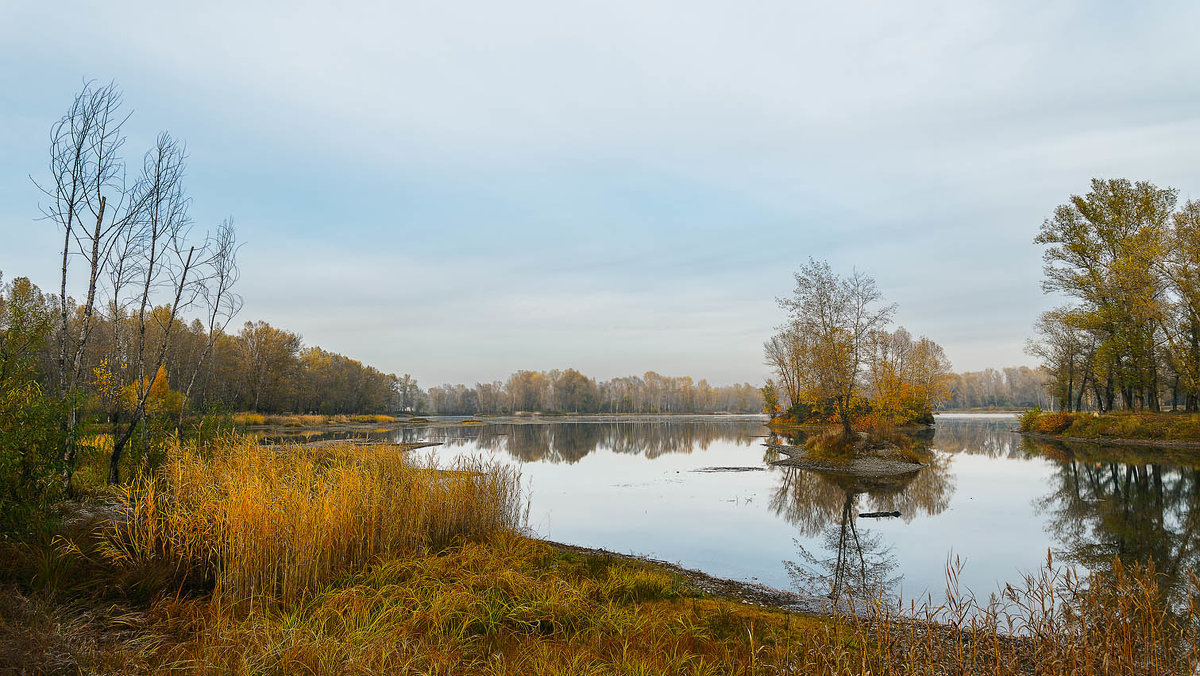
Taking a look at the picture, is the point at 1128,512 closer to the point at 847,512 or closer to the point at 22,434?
the point at 847,512

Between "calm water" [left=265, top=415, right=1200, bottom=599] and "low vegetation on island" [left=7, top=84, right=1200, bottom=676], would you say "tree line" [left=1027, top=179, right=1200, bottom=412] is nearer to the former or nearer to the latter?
"calm water" [left=265, top=415, right=1200, bottom=599]

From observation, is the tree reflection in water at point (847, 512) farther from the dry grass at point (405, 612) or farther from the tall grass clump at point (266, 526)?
the tall grass clump at point (266, 526)

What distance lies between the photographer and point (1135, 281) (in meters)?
26.4

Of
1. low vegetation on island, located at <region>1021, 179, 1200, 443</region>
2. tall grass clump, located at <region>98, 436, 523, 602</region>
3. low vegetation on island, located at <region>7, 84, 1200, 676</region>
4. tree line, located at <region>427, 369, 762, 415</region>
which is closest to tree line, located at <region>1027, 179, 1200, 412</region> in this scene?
low vegetation on island, located at <region>1021, 179, 1200, 443</region>

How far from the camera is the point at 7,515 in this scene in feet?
15.6

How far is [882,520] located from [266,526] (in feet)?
37.0

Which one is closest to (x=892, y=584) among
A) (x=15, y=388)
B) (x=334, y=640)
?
(x=334, y=640)

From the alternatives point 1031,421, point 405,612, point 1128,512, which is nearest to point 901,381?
point 1031,421

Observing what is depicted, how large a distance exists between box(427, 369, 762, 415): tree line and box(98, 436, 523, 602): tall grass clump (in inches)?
4298

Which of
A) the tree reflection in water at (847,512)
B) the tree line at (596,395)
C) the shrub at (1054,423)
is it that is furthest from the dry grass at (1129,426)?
the tree line at (596,395)

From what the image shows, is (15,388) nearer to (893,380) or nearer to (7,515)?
(7,515)

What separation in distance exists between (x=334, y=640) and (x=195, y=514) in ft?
7.71

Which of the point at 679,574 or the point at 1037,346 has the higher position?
the point at 1037,346

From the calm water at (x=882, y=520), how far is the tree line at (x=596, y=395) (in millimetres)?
98420
